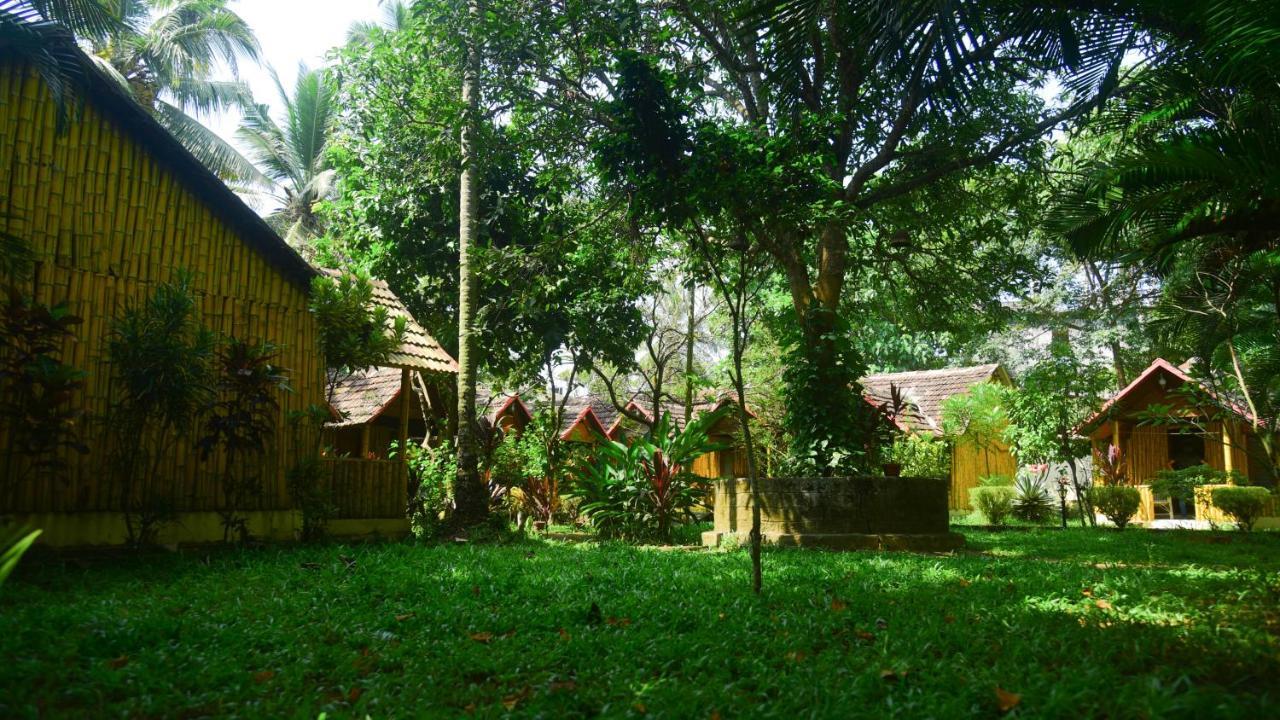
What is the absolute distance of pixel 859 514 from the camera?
9.88m

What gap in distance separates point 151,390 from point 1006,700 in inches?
270

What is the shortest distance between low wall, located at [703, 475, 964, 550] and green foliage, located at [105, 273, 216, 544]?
615cm

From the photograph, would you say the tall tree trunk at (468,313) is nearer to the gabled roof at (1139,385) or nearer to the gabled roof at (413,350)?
the gabled roof at (413,350)

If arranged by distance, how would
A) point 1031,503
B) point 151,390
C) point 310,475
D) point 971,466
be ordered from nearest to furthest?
point 151,390
point 310,475
point 1031,503
point 971,466

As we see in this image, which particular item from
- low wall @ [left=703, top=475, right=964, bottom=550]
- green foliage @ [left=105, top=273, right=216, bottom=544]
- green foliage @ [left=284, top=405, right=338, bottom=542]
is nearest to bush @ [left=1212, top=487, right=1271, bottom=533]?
low wall @ [left=703, top=475, right=964, bottom=550]

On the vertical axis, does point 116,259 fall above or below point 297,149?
below

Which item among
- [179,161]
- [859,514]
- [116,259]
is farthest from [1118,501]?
[116,259]

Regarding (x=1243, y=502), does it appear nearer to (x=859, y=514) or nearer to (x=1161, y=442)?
(x=859, y=514)

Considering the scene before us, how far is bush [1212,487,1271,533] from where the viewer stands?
12.6 meters

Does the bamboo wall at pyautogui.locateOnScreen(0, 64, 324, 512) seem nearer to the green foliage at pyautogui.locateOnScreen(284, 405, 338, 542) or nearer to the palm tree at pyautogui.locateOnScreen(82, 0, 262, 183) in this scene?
the green foliage at pyautogui.locateOnScreen(284, 405, 338, 542)

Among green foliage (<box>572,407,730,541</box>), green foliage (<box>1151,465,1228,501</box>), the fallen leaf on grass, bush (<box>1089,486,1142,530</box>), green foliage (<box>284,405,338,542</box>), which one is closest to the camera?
the fallen leaf on grass

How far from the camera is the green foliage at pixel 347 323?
9359mm

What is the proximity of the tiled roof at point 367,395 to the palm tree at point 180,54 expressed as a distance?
8.18 metres

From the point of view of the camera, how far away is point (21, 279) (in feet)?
23.0
